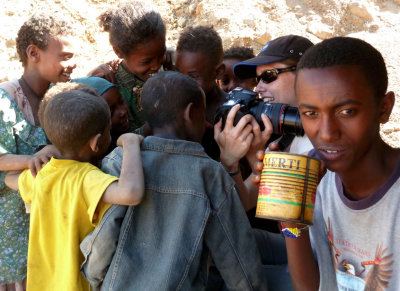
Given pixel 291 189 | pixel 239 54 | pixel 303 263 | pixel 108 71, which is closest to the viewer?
pixel 291 189

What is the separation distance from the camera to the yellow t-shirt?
5.42 ft

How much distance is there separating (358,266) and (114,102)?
144cm

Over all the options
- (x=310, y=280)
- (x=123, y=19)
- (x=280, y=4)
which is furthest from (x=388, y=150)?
(x=280, y=4)

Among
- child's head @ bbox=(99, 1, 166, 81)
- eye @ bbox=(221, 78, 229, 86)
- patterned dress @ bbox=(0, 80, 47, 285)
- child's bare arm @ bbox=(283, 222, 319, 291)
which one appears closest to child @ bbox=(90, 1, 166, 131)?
child's head @ bbox=(99, 1, 166, 81)

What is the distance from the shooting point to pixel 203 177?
170cm

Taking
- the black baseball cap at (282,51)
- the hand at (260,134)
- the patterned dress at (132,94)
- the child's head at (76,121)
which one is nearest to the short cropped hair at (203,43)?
the patterned dress at (132,94)

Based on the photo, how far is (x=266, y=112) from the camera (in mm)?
1888

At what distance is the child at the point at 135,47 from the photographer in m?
2.48

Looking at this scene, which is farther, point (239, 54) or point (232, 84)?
point (239, 54)

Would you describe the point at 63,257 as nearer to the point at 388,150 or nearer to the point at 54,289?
the point at 54,289

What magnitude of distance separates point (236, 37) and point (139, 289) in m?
5.09

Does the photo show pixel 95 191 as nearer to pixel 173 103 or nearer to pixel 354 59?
pixel 173 103

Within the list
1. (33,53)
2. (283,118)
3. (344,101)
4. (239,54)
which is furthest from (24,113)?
(239,54)

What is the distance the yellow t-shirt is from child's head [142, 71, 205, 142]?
0.34 meters
